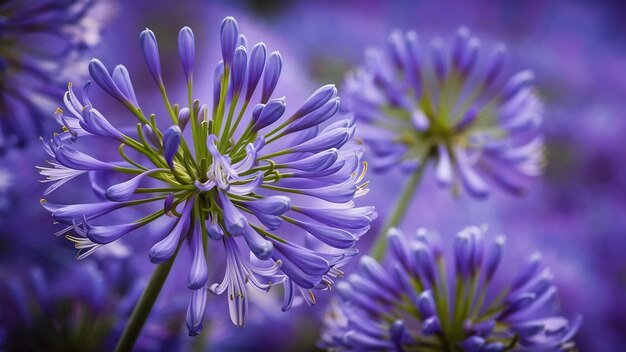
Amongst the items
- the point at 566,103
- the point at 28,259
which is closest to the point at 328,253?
the point at 28,259

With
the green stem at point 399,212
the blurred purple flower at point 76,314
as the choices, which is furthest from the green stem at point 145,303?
the green stem at point 399,212

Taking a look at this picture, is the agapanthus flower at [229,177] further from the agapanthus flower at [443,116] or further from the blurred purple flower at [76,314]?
the agapanthus flower at [443,116]

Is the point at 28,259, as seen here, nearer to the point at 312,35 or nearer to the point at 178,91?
the point at 178,91

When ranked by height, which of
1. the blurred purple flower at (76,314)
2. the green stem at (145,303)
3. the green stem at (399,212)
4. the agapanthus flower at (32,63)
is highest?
the agapanthus flower at (32,63)

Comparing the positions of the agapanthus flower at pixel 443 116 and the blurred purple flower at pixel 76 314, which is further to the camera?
the agapanthus flower at pixel 443 116

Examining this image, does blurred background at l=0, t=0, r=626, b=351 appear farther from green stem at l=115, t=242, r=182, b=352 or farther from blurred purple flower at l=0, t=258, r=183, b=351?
green stem at l=115, t=242, r=182, b=352

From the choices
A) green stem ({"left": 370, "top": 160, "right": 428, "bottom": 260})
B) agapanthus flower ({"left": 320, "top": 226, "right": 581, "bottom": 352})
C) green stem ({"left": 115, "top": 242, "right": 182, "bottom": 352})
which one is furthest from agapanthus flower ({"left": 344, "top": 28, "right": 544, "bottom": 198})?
green stem ({"left": 115, "top": 242, "right": 182, "bottom": 352})
